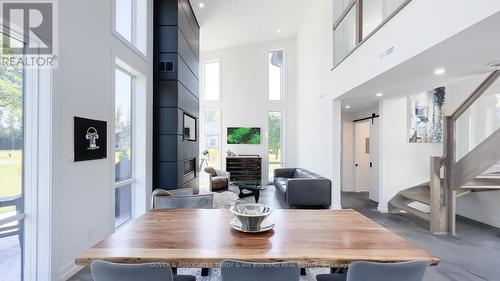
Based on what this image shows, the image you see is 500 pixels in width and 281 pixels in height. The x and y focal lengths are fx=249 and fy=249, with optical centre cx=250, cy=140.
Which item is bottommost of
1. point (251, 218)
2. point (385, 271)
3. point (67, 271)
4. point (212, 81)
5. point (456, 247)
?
point (456, 247)

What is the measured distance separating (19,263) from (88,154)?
1.14 metres

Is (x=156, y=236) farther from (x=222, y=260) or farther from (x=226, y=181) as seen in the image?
(x=226, y=181)

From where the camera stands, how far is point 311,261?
1.31 meters

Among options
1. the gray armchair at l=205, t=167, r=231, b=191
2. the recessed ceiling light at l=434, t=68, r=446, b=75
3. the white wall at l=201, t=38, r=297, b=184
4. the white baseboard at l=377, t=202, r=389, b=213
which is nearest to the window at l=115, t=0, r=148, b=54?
the gray armchair at l=205, t=167, r=231, b=191

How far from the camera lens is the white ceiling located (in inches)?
82.0

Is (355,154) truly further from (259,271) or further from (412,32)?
(259,271)

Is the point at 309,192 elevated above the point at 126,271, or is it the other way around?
the point at 126,271

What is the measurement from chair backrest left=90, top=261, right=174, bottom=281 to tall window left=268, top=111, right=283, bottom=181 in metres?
7.71

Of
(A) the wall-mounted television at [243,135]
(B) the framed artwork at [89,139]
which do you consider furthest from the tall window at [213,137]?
(B) the framed artwork at [89,139]

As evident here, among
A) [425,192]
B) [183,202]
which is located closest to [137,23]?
[183,202]

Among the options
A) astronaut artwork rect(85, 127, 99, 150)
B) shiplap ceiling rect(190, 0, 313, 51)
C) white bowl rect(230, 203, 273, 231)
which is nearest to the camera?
white bowl rect(230, 203, 273, 231)

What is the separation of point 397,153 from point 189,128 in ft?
14.8

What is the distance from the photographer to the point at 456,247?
3404 mm

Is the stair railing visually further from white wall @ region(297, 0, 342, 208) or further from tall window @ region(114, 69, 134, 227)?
tall window @ region(114, 69, 134, 227)
